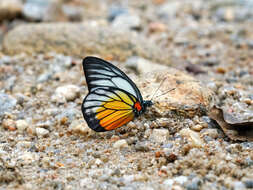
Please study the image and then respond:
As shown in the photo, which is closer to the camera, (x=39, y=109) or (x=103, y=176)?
(x=103, y=176)

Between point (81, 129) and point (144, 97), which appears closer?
point (81, 129)

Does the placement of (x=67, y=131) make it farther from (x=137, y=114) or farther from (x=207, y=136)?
(x=207, y=136)

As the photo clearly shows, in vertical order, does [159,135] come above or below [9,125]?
above

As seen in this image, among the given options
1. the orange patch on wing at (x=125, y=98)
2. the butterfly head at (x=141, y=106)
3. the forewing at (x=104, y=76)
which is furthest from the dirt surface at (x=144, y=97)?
the forewing at (x=104, y=76)

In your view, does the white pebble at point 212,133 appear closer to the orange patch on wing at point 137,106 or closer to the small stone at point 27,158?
the orange patch on wing at point 137,106

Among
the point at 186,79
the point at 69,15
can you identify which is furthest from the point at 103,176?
the point at 69,15

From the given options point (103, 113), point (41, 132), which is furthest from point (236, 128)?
point (41, 132)

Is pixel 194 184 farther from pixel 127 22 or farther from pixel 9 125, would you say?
pixel 127 22
